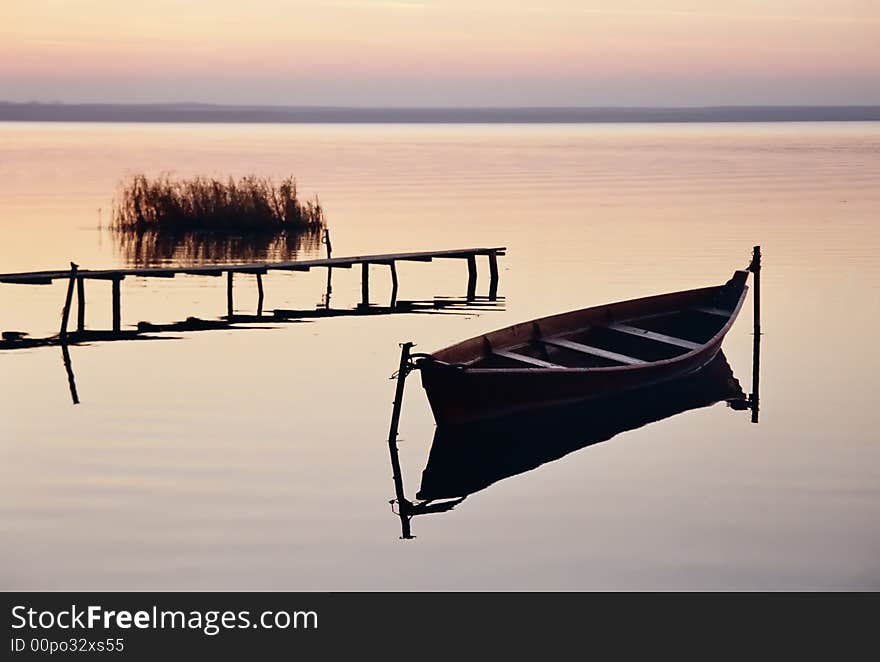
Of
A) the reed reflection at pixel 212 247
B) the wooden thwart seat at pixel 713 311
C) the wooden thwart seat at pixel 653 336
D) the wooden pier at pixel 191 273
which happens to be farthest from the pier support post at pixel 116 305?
the wooden thwart seat at pixel 713 311

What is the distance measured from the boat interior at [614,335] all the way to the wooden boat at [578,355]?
0.01m

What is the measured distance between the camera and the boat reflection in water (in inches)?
521

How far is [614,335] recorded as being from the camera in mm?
18047

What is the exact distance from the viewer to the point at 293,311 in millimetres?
24359

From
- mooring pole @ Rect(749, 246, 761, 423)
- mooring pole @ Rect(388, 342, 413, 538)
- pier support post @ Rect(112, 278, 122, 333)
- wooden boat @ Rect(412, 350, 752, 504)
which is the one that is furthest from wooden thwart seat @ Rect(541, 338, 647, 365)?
pier support post @ Rect(112, 278, 122, 333)

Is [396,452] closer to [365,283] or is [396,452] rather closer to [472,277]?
[365,283]

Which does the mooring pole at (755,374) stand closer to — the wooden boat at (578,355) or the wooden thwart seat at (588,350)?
the wooden boat at (578,355)

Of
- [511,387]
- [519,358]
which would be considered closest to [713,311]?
[519,358]

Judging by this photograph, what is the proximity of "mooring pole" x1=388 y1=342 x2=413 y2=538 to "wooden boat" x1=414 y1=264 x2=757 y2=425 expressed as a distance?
16cm

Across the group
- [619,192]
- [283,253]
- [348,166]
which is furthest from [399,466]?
[348,166]

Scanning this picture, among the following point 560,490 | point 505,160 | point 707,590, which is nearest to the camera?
point 707,590

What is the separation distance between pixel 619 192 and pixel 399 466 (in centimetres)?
4777

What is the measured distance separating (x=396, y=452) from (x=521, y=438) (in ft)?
4.48
